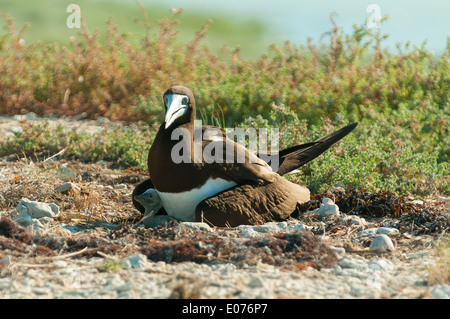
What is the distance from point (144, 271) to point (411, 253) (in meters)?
2.20

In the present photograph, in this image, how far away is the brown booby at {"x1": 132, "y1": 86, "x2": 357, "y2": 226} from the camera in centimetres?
596

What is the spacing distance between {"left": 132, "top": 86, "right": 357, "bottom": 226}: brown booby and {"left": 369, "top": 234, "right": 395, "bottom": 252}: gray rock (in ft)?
3.81

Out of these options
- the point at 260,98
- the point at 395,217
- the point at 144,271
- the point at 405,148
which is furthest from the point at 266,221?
the point at 260,98

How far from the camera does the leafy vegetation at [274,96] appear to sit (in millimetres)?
7886

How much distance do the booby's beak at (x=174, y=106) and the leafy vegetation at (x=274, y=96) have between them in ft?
6.45

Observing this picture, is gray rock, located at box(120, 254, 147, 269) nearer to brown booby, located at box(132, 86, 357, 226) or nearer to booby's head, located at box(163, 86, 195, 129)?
brown booby, located at box(132, 86, 357, 226)

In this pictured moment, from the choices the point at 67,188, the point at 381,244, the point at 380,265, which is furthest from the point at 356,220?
the point at 67,188

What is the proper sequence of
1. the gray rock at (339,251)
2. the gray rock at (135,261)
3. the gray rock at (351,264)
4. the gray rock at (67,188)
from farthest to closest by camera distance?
the gray rock at (67,188), the gray rock at (339,251), the gray rock at (351,264), the gray rock at (135,261)

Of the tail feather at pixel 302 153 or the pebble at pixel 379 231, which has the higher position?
the tail feather at pixel 302 153

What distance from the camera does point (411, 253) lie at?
17.7ft

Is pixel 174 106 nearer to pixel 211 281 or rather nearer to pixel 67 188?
pixel 67 188

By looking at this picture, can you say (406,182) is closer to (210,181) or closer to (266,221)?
(266,221)

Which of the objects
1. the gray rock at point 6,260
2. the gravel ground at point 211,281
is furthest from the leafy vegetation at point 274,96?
the gray rock at point 6,260

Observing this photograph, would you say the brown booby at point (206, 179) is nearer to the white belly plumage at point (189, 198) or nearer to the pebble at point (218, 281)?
the white belly plumage at point (189, 198)
